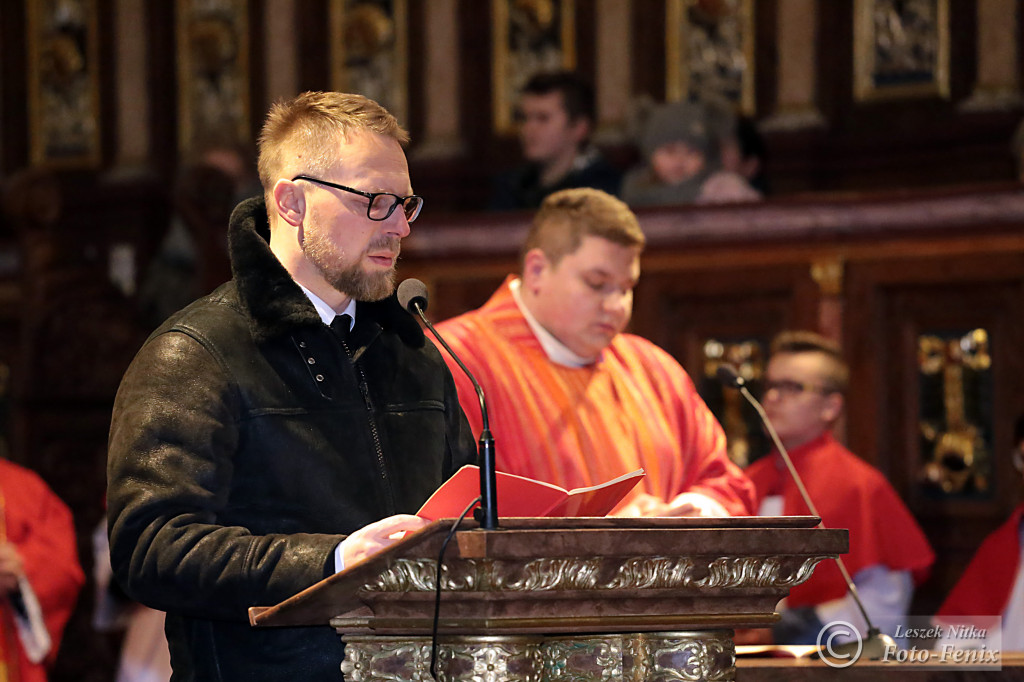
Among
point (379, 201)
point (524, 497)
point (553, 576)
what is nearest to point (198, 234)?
point (379, 201)

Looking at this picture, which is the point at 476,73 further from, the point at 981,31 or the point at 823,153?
the point at 981,31

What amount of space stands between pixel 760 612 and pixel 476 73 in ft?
22.9

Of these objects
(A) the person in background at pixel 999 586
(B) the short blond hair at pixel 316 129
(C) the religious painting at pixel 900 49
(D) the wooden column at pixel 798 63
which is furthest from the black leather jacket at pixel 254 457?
(C) the religious painting at pixel 900 49

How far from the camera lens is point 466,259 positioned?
6535mm

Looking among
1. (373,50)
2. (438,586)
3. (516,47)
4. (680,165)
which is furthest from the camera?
(373,50)

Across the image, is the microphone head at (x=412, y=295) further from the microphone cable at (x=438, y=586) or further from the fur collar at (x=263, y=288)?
the microphone cable at (x=438, y=586)

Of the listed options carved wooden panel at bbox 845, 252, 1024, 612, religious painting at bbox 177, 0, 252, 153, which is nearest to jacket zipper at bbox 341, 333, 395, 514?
carved wooden panel at bbox 845, 252, 1024, 612

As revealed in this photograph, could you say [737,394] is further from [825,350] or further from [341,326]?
[341,326]

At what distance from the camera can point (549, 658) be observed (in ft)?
7.95

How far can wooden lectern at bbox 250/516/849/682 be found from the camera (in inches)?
85.8

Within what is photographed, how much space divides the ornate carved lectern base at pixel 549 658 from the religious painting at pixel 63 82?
321 inches

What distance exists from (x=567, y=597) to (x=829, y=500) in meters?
3.13

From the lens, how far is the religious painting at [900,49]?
8.03 m

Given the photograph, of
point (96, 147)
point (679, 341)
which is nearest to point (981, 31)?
point (679, 341)
